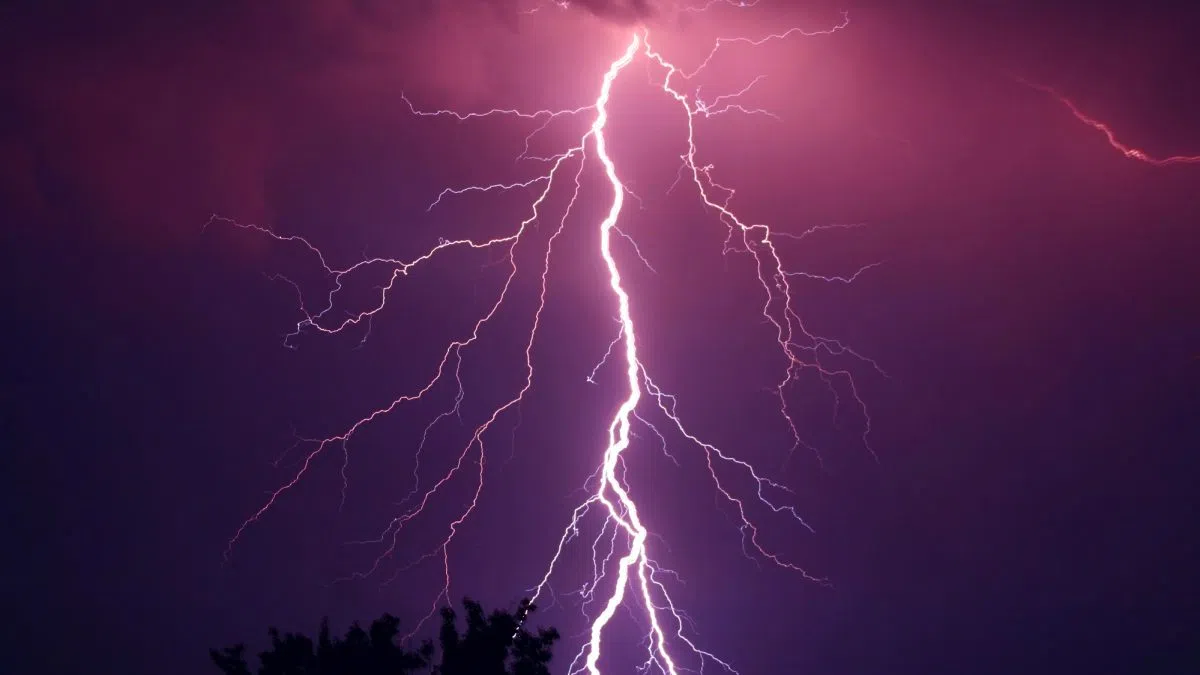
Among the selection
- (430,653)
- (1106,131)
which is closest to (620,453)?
(430,653)

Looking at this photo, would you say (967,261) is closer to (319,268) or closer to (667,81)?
(667,81)

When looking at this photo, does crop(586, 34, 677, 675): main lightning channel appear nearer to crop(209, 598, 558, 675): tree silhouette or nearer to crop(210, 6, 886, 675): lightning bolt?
crop(210, 6, 886, 675): lightning bolt

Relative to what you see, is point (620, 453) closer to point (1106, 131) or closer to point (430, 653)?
point (430, 653)

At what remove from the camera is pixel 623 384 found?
7.39m

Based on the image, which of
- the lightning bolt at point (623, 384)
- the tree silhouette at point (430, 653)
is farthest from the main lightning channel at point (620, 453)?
the tree silhouette at point (430, 653)

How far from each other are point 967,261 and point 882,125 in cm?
146

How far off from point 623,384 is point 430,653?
3.32 meters

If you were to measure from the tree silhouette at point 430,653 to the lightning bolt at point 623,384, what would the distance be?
2772 mm

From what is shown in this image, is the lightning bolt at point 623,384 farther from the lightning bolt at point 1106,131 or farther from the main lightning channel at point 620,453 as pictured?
the lightning bolt at point 1106,131

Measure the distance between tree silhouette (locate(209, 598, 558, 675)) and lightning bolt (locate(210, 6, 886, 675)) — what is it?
2772 millimetres

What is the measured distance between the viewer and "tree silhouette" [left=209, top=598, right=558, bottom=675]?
182 inches

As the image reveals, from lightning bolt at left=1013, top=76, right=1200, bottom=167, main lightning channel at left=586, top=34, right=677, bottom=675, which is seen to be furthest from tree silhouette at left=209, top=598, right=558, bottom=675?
lightning bolt at left=1013, top=76, right=1200, bottom=167

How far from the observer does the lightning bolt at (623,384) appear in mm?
6898

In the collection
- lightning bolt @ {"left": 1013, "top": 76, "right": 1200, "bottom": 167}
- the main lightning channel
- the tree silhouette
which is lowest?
the tree silhouette
